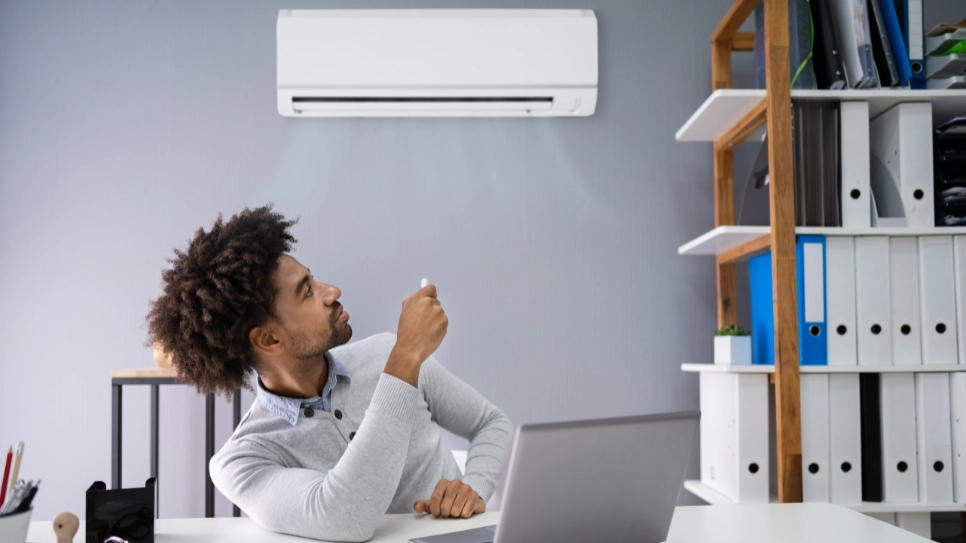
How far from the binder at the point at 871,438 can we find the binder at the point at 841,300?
0.29 ft

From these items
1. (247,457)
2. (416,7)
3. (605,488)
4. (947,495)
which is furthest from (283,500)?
(416,7)

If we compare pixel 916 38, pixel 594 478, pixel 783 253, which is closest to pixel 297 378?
pixel 594 478

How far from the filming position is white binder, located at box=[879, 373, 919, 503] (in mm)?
1899

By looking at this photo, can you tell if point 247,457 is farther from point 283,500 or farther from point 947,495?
point 947,495

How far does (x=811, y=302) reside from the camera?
1.91 metres

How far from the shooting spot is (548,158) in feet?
8.25

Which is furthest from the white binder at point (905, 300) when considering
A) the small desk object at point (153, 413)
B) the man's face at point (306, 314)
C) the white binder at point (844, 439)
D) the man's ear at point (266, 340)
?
the small desk object at point (153, 413)

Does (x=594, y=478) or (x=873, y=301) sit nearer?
(x=594, y=478)

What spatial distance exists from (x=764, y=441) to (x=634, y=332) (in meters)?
0.61

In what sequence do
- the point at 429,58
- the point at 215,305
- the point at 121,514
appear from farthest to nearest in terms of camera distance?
the point at 429,58 < the point at 215,305 < the point at 121,514

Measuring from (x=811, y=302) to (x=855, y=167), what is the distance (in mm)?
380

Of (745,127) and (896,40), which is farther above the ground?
(896,40)

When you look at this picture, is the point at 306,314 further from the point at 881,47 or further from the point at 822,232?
the point at 881,47

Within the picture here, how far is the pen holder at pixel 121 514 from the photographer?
948 millimetres
